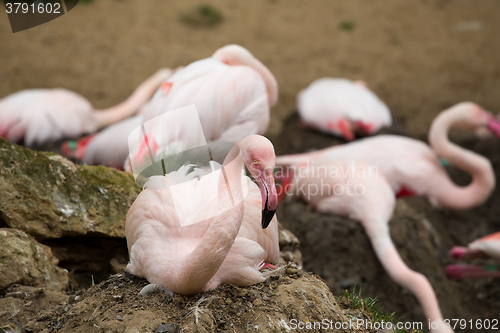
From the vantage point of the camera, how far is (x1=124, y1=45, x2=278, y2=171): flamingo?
143 inches

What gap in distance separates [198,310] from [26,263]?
3.61 ft

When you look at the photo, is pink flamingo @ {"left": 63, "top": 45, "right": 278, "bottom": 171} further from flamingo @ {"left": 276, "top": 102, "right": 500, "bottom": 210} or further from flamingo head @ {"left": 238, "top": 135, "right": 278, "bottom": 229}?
flamingo head @ {"left": 238, "top": 135, "right": 278, "bottom": 229}

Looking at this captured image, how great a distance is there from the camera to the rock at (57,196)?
2.79m

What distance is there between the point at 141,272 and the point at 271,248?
69 centimetres

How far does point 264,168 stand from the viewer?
77.6 inches

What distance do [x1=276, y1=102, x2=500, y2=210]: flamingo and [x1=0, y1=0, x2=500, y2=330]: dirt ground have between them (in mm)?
239

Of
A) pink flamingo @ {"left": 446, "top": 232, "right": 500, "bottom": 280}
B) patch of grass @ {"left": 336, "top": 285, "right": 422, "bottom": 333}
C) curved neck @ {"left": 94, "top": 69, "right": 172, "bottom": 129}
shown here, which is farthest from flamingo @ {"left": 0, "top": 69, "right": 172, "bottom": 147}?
patch of grass @ {"left": 336, "top": 285, "right": 422, "bottom": 333}

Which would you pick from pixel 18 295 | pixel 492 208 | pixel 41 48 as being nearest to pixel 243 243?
pixel 18 295

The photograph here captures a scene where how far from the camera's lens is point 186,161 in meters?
2.51

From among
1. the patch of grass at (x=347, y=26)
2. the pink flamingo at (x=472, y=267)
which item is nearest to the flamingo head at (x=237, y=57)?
the pink flamingo at (x=472, y=267)

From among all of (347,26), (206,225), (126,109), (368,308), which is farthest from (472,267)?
(347,26)

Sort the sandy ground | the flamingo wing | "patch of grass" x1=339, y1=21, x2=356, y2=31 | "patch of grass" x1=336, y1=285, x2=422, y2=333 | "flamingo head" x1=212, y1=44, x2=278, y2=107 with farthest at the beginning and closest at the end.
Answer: "patch of grass" x1=339, y1=21, x2=356, y2=31 → the sandy ground → the flamingo wing → "flamingo head" x1=212, y1=44, x2=278, y2=107 → "patch of grass" x1=336, y1=285, x2=422, y2=333

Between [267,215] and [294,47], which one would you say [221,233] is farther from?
[294,47]

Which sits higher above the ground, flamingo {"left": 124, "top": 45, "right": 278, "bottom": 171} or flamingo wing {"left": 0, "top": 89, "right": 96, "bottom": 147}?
flamingo {"left": 124, "top": 45, "right": 278, "bottom": 171}
